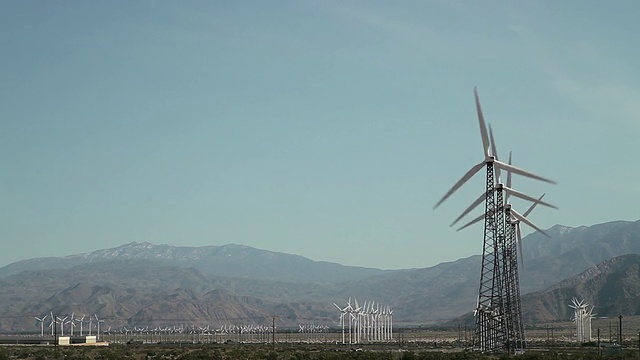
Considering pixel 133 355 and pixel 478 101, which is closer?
pixel 478 101

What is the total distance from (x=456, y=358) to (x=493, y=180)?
1781 cm

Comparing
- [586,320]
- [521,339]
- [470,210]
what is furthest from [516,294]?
[586,320]

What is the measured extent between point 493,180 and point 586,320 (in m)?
102

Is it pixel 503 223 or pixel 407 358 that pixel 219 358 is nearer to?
pixel 407 358

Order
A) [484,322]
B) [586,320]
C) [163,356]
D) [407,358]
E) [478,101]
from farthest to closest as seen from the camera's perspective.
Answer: [586,320], [163,356], [407,358], [484,322], [478,101]

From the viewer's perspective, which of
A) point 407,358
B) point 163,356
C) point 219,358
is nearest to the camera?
point 407,358

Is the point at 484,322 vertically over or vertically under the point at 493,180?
under

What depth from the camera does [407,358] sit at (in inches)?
3167

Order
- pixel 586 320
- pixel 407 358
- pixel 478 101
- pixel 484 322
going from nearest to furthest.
Result: pixel 478 101, pixel 484 322, pixel 407 358, pixel 586 320

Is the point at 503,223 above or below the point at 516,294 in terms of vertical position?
above

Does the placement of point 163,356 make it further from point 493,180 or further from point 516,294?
point 493,180

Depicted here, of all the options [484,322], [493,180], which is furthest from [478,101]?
[484,322]

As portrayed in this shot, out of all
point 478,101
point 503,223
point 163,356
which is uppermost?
point 478,101

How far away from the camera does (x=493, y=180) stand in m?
68.4
